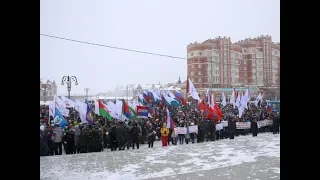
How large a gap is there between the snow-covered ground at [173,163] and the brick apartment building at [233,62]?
21.7 metres

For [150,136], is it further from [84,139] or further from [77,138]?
[77,138]

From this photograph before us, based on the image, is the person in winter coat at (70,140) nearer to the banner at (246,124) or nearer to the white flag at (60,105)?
the white flag at (60,105)

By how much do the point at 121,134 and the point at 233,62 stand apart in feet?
83.2

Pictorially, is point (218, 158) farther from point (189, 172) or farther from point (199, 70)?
point (199, 70)

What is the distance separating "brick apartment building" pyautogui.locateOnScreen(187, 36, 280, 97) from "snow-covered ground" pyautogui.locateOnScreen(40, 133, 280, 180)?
21725 mm

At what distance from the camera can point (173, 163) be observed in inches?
252

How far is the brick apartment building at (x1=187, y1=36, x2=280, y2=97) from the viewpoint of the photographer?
29.8 metres

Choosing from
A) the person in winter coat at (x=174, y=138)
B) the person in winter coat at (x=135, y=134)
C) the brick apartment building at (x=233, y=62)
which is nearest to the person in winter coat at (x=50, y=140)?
the person in winter coat at (x=135, y=134)

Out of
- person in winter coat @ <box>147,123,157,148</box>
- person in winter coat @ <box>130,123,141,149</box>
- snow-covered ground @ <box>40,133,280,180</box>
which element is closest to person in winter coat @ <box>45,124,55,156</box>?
snow-covered ground @ <box>40,133,280,180</box>

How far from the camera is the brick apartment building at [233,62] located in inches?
1173
